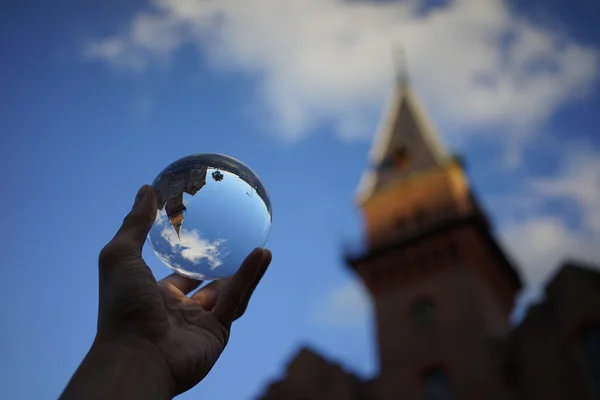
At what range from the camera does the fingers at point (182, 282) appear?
160 inches

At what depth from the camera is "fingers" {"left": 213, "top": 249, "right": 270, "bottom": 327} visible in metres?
3.75

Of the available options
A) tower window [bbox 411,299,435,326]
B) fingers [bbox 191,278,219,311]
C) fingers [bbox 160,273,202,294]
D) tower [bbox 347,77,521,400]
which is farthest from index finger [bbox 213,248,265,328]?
tower window [bbox 411,299,435,326]

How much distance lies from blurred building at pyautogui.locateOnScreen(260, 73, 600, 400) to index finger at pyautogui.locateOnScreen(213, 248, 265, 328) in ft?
53.7

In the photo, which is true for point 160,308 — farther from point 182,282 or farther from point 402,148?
point 402,148

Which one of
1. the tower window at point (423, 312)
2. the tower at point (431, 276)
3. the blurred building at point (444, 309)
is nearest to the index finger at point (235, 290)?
the blurred building at point (444, 309)

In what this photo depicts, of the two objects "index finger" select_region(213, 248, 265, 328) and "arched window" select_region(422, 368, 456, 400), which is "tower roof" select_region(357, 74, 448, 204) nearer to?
"arched window" select_region(422, 368, 456, 400)

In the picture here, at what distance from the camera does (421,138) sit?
30.4 meters

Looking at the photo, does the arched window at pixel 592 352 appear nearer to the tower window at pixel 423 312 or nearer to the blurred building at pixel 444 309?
the blurred building at pixel 444 309

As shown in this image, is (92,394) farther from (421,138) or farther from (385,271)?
(421,138)

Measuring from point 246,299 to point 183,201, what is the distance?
0.76m

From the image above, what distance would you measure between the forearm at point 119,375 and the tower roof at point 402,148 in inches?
1013

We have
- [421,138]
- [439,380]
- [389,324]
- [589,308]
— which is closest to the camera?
[589,308]

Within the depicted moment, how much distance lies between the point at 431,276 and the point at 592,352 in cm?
697

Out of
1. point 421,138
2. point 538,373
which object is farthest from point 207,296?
point 421,138
